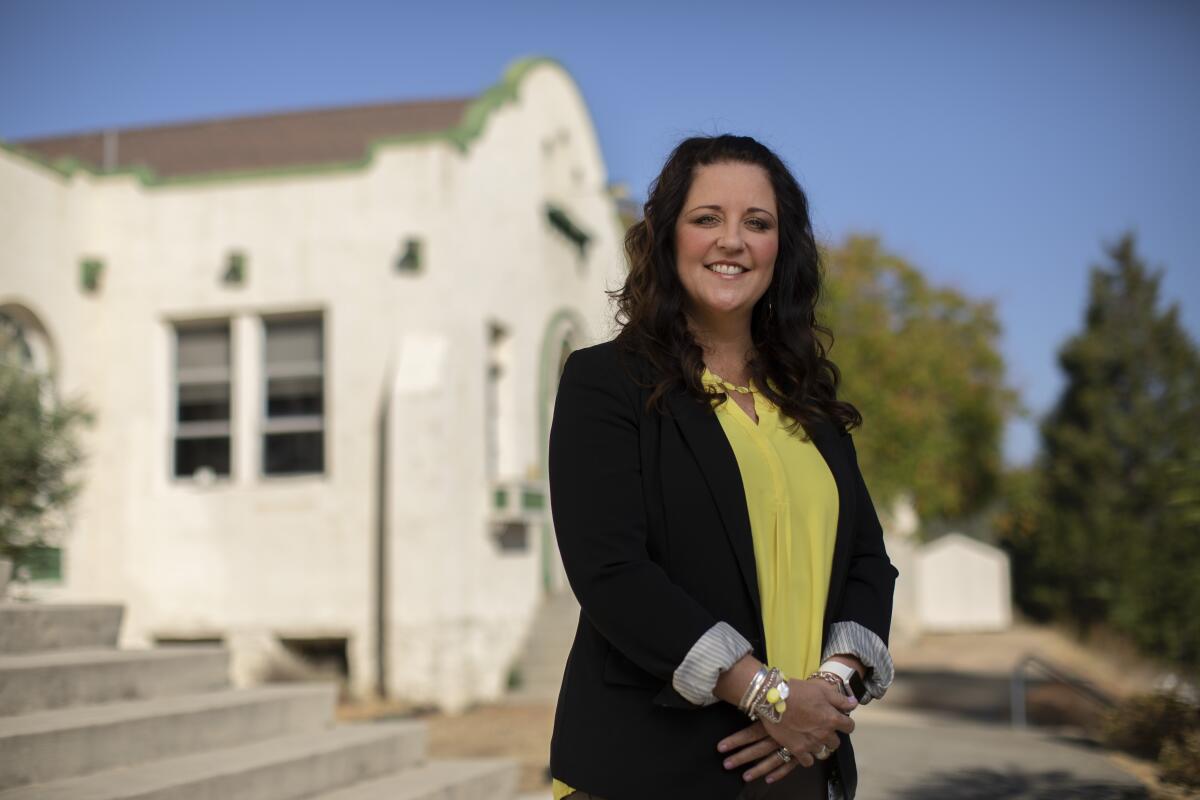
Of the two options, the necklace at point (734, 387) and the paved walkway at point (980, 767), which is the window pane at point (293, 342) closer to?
the paved walkway at point (980, 767)

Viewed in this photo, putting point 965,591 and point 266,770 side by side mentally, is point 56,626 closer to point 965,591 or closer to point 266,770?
point 266,770

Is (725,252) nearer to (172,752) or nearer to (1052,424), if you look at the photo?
(172,752)

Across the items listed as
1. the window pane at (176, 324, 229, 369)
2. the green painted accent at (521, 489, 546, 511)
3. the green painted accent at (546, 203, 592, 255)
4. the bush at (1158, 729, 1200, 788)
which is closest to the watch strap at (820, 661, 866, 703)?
the bush at (1158, 729, 1200, 788)

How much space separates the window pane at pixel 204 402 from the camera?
575 inches

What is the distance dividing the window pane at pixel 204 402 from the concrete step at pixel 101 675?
852 centimetres

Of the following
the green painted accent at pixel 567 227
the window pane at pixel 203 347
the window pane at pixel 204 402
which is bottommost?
the window pane at pixel 204 402

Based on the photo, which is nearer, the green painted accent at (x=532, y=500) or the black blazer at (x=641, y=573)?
the black blazer at (x=641, y=573)

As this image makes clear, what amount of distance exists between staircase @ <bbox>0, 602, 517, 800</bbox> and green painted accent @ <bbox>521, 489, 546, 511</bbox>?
8111mm

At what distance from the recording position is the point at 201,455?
1462cm

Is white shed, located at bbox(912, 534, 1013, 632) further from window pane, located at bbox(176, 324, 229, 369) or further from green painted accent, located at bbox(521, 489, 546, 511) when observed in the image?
window pane, located at bbox(176, 324, 229, 369)

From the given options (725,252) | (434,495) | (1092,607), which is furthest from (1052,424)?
(725,252)

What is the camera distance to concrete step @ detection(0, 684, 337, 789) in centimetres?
466

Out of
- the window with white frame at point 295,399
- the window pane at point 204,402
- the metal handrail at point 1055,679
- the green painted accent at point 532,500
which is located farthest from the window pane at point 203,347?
the metal handrail at point 1055,679

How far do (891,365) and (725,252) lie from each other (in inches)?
859
